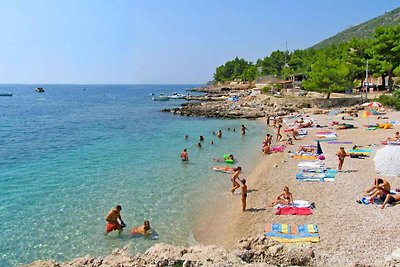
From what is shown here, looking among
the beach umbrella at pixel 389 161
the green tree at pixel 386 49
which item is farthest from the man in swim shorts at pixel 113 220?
the green tree at pixel 386 49

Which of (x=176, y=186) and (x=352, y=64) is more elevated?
(x=352, y=64)

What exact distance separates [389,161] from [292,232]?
7.27 m

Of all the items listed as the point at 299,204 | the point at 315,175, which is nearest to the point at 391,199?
the point at 299,204

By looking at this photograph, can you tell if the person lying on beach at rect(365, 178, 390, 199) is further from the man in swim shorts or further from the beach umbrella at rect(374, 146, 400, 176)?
the man in swim shorts

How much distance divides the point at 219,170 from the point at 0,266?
1194 centimetres

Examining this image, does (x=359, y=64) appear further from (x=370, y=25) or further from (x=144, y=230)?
(x=370, y=25)

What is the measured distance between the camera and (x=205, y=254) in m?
7.65

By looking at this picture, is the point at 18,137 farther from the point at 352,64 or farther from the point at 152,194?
the point at 352,64

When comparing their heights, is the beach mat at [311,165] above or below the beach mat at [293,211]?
above

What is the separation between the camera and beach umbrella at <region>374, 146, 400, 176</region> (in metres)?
14.9

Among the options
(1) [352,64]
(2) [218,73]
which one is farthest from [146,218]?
(2) [218,73]

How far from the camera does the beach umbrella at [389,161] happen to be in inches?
588

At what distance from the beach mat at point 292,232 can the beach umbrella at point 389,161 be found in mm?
6373

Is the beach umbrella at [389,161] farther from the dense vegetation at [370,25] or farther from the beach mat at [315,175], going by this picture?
the dense vegetation at [370,25]
